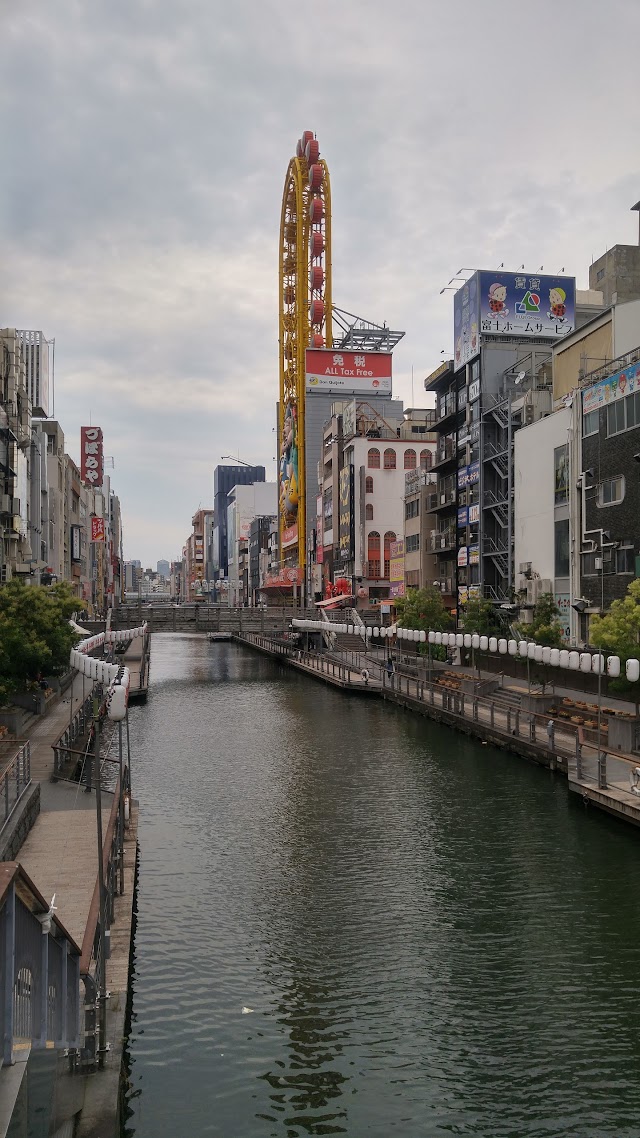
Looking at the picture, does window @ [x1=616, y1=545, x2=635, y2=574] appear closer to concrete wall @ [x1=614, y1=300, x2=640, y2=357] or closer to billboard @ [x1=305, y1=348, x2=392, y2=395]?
concrete wall @ [x1=614, y1=300, x2=640, y2=357]

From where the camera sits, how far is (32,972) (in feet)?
31.3

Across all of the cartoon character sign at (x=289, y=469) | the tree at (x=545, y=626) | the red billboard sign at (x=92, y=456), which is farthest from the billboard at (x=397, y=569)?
the cartoon character sign at (x=289, y=469)

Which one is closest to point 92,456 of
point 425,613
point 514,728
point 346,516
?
point 346,516

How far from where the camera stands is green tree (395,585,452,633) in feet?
224

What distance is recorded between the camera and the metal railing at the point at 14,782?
22.3 meters

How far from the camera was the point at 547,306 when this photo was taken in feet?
246

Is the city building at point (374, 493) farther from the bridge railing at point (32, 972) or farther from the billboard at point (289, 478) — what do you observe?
the bridge railing at point (32, 972)

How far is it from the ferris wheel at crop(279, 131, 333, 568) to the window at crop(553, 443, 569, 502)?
101505mm

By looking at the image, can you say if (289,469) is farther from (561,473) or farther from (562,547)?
(562,547)

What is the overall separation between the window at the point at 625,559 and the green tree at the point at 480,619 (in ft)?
43.5

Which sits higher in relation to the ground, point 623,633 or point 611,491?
point 611,491

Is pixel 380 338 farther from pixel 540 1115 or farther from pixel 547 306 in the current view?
pixel 540 1115

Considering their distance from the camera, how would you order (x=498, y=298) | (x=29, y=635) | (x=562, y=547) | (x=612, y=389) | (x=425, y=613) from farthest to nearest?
1. (x=498, y=298)
2. (x=425, y=613)
3. (x=562, y=547)
4. (x=612, y=389)
5. (x=29, y=635)

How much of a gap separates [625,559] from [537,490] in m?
14.2
